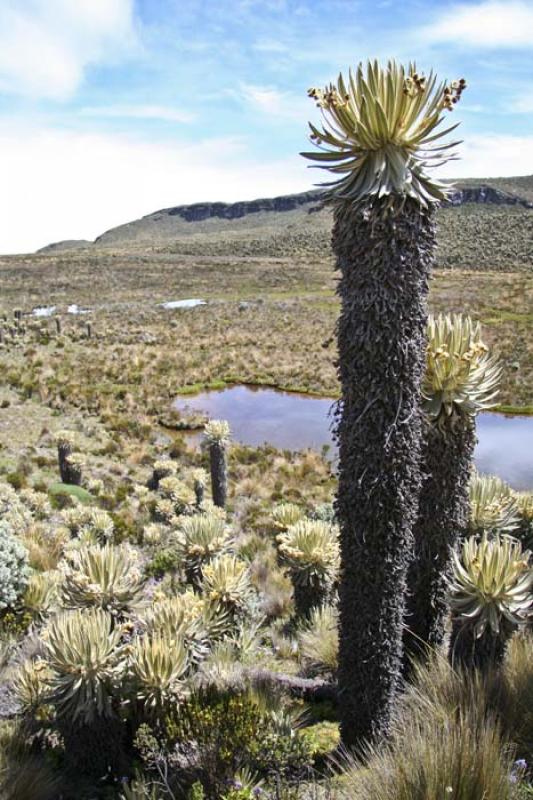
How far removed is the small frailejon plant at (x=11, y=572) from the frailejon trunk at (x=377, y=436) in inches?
146

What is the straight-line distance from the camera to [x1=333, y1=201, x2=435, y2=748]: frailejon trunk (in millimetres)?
3494

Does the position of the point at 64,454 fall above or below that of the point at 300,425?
above

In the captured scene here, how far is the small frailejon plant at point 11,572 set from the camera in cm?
614

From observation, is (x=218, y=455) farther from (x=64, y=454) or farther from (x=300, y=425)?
(x=300, y=425)

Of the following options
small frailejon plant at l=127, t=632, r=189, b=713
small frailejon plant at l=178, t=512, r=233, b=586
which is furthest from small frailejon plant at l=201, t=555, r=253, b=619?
small frailejon plant at l=127, t=632, r=189, b=713

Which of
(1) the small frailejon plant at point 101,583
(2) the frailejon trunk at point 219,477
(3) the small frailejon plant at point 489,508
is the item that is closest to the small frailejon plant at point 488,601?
(3) the small frailejon plant at point 489,508

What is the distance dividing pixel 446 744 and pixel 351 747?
129 centimetres

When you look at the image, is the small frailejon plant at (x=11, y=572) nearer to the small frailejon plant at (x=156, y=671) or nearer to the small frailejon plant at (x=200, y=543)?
the small frailejon plant at (x=200, y=543)

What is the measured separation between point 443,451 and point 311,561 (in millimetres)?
2424

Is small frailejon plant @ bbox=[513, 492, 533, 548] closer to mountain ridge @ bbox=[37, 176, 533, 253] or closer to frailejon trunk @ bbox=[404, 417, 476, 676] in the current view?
frailejon trunk @ bbox=[404, 417, 476, 676]

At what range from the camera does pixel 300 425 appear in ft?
68.8

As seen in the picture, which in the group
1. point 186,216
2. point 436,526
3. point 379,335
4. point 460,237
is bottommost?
point 436,526

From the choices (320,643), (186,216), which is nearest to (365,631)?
(320,643)

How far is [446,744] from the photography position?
2980 millimetres
